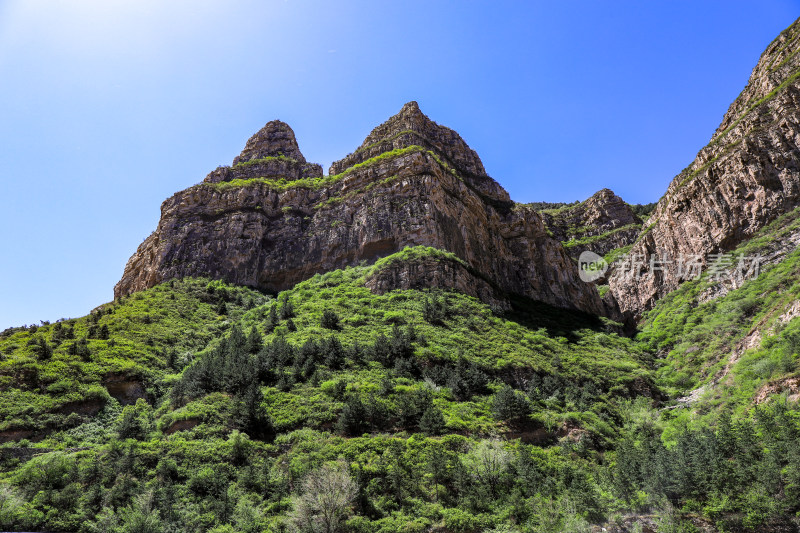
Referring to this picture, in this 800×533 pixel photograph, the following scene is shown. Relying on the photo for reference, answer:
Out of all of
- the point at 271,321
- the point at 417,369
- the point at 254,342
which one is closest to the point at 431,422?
the point at 417,369

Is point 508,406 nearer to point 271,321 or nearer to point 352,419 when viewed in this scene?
point 352,419

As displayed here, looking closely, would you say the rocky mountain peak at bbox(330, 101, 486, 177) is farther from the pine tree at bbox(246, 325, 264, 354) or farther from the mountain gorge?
the pine tree at bbox(246, 325, 264, 354)

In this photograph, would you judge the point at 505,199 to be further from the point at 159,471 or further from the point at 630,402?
the point at 159,471

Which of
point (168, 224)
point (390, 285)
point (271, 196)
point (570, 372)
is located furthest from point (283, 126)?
point (570, 372)

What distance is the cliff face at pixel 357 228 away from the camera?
196ft

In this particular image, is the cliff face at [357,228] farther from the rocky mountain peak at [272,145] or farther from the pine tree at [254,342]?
the pine tree at [254,342]

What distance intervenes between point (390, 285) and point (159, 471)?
102 ft

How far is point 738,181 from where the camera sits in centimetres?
5625

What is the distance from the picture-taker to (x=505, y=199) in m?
88.2

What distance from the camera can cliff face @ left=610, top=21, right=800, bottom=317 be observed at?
174ft

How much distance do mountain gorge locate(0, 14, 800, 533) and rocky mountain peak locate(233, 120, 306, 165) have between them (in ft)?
51.9

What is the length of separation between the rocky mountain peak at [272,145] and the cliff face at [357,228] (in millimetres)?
5522

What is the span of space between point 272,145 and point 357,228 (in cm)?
3996

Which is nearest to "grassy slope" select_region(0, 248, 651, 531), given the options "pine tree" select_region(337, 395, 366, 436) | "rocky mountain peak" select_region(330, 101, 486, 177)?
"pine tree" select_region(337, 395, 366, 436)
